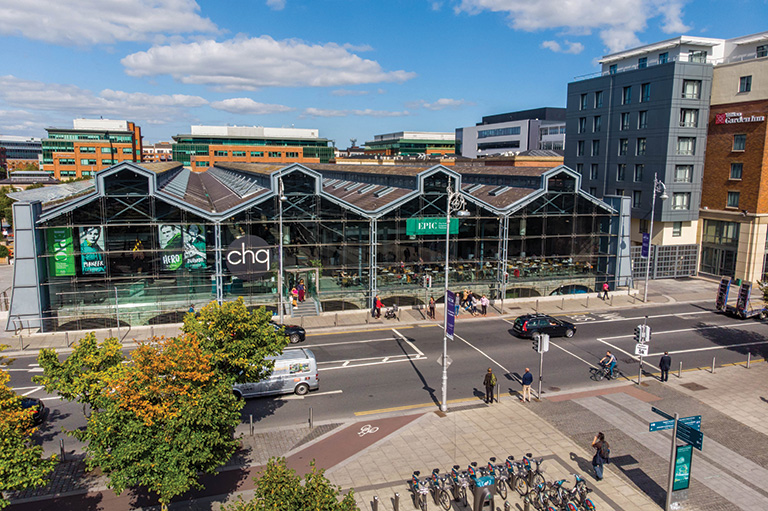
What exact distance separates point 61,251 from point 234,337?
20459 mm

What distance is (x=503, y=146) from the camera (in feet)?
403

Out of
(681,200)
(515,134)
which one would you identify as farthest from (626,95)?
(515,134)

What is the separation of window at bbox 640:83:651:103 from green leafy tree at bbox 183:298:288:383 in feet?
153

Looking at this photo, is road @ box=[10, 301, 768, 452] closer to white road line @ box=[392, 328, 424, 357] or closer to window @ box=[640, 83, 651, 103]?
white road line @ box=[392, 328, 424, 357]

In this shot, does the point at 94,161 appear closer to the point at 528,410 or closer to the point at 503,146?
the point at 503,146

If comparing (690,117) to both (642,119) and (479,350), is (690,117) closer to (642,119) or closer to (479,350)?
(642,119)

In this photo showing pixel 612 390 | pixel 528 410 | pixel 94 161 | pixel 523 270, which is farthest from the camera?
pixel 94 161

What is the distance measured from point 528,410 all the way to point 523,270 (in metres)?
20.2

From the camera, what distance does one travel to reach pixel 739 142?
155ft

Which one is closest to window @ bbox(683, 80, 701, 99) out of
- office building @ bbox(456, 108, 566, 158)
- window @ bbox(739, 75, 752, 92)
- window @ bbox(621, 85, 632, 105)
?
window @ bbox(739, 75, 752, 92)

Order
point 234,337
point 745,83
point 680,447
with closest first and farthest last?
point 680,447
point 234,337
point 745,83

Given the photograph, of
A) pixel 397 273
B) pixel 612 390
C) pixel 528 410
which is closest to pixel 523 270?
pixel 397 273

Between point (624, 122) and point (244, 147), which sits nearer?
point (624, 122)

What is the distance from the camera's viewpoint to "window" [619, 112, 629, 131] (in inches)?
2083
